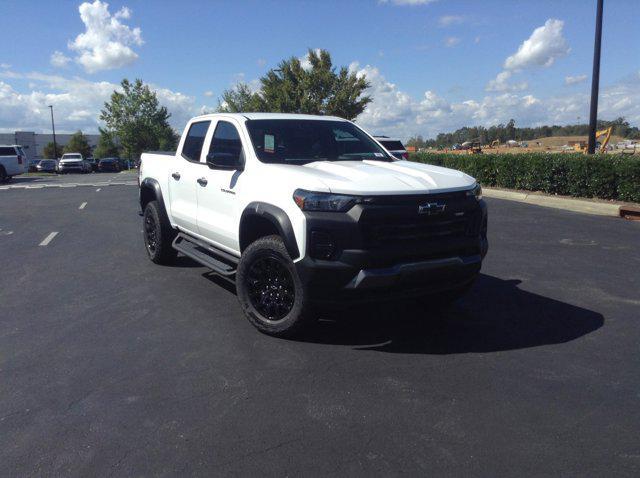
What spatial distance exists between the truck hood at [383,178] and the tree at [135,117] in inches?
2449

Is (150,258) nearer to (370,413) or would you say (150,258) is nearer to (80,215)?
(370,413)

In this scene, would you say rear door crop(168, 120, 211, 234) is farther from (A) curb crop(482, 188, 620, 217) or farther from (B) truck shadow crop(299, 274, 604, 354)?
(A) curb crop(482, 188, 620, 217)

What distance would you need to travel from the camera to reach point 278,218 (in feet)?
14.6

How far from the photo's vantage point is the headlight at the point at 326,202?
13.8 feet

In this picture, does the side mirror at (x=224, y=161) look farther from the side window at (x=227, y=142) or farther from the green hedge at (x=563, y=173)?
the green hedge at (x=563, y=173)

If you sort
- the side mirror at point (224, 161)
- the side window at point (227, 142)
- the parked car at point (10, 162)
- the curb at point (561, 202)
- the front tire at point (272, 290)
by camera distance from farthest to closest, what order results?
the parked car at point (10, 162) < the curb at point (561, 202) < the side window at point (227, 142) < the side mirror at point (224, 161) < the front tire at point (272, 290)

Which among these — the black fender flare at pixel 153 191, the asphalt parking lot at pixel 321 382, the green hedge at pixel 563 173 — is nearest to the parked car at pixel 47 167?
the green hedge at pixel 563 173

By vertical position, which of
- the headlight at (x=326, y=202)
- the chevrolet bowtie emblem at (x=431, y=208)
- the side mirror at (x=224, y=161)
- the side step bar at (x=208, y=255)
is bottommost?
the side step bar at (x=208, y=255)

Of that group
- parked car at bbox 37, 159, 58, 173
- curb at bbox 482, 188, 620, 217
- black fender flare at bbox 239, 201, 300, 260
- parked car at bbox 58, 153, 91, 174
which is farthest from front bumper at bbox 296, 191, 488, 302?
parked car at bbox 37, 159, 58, 173

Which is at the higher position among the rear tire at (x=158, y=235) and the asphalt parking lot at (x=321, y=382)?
the rear tire at (x=158, y=235)

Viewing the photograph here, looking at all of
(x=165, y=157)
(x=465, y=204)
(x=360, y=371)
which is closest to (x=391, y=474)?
(x=360, y=371)

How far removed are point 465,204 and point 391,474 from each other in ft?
8.18

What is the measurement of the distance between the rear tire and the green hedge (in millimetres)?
11176

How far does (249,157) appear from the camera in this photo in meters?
5.25
